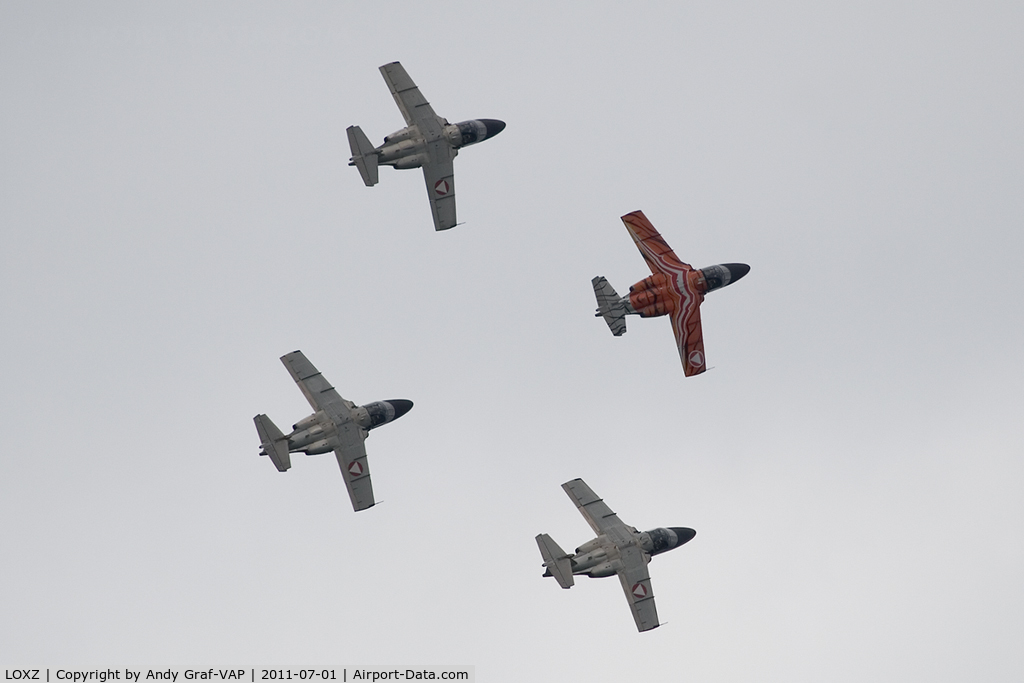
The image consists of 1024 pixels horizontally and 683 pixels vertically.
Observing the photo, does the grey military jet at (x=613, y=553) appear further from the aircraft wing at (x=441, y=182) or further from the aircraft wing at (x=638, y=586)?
the aircraft wing at (x=441, y=182)

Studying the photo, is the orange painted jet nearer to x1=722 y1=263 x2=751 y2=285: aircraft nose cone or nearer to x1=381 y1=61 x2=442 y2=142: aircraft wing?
x1=722 y1=263 x2=751 y2=285: aircraft nose cone

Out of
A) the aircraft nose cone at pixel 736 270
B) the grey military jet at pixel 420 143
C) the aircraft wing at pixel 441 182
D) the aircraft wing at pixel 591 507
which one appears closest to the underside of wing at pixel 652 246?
the aircraft nose cone at pixel 736 270

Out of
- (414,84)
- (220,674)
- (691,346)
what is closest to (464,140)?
(414,84)

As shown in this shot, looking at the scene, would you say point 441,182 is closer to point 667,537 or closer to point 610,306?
point 610,306

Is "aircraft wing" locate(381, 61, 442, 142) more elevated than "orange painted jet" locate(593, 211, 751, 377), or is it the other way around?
"aircraft wing" locate(381, 61, 442, 142)

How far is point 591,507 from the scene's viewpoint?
338 ft

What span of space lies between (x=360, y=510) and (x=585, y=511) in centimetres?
1715

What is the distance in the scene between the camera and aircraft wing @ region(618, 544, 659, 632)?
100938 millimetres

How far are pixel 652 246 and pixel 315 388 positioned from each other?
2937cm

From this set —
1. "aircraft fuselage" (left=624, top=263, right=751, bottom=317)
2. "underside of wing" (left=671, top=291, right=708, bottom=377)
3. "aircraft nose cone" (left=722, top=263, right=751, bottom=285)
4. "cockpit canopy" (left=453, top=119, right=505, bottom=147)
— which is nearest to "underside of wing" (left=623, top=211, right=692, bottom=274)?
"aircraft fuselage" (left=624, top=263, right=751, bottom=317)

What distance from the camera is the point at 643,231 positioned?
108938 millimetres

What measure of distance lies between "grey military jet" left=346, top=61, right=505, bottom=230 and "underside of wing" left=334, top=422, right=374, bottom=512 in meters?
17.5

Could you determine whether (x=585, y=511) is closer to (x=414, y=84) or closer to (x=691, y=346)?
(x=691, y=346)

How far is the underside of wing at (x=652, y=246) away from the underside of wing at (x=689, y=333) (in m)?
2.61
